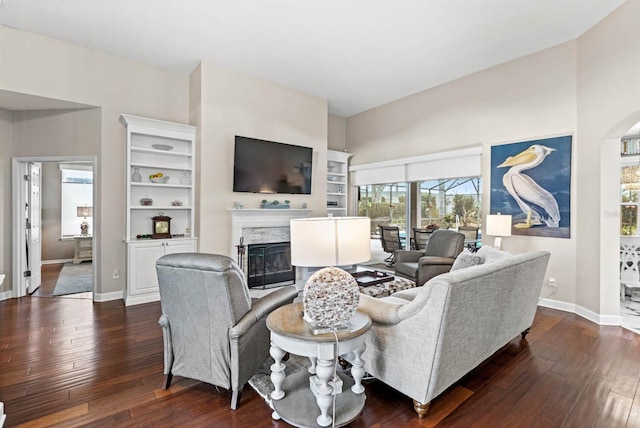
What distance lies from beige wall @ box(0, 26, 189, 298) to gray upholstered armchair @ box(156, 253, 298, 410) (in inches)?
119

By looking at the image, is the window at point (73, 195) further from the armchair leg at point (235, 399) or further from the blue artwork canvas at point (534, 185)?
the blue artwork canvas at point (534, 185)

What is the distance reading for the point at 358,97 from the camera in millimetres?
6148

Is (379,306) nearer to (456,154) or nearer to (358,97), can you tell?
(456,154)

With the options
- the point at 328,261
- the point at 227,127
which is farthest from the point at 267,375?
the point at 227,127

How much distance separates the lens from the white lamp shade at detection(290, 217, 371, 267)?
6.07 ft

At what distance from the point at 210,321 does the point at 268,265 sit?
3.27 m

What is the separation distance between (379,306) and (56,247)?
829cm

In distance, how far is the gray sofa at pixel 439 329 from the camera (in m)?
1.88

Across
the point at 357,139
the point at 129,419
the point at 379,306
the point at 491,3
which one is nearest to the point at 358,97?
the point at 357,139

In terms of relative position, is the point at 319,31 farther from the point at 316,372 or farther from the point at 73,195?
the point at 73,195

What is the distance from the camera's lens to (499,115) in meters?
4.74

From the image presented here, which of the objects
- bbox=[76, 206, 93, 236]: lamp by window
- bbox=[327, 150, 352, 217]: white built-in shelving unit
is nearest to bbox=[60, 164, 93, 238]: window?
bbox=[76, 206, 93, 236]: lamp by window

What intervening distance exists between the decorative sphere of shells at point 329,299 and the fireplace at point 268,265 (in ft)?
11.5

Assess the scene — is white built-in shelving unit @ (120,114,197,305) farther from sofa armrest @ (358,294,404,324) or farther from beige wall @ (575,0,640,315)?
beige wall @ (575,0,640,315)
